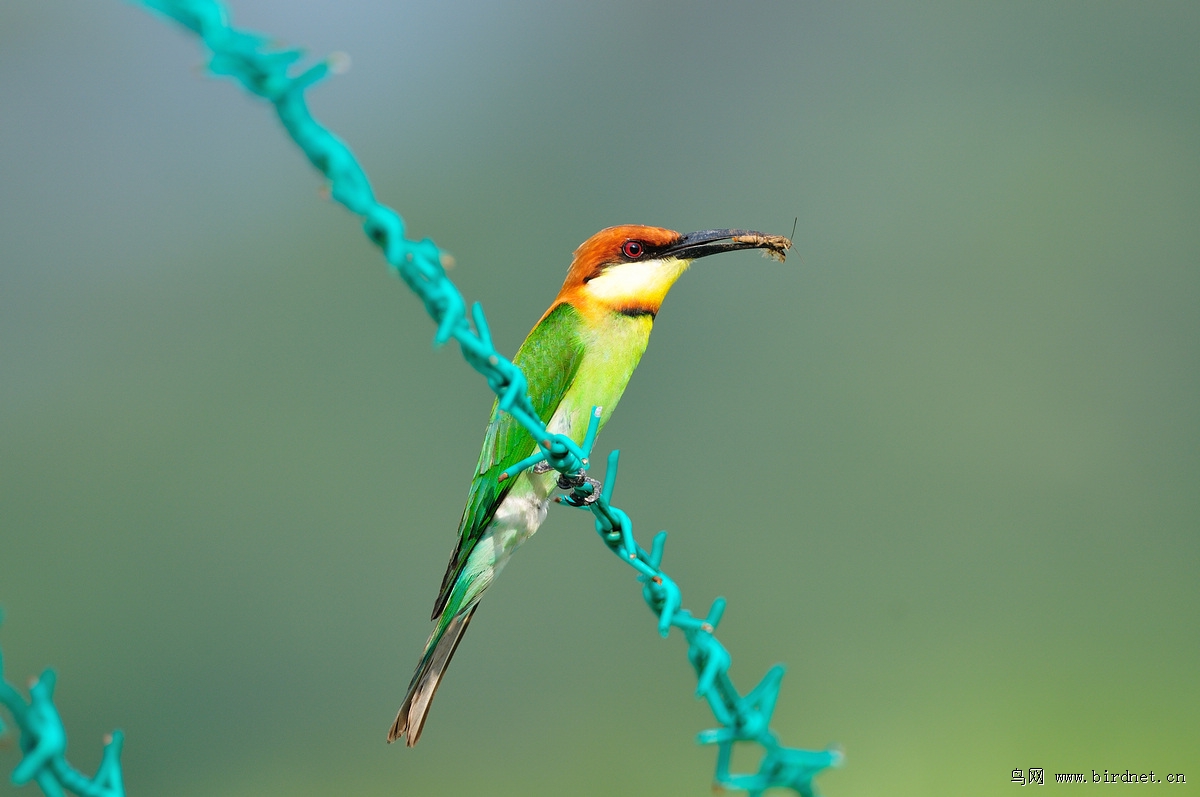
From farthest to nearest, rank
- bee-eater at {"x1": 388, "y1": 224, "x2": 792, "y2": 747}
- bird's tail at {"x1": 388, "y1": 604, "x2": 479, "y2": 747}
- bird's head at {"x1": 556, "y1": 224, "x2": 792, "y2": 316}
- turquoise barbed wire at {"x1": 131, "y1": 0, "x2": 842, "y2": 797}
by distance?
bird's head at {"x1": 556, "y1": 224, "x2": 792, "y2": 316}, bee-eater at {"x1": 388, "y1": 224, "x2": 792, "y2": 747}, bird's tail at {"x1": 388, "y1": 604, "x2": 479, "y2": 747}, turquoise barbed wire at {"x1": 131, "y1": 0, "x2": 842, "y2": 797}

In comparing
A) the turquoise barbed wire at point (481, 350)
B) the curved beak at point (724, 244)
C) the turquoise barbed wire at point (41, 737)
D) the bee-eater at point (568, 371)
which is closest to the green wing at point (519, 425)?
the bee-eater at point (568, 371)

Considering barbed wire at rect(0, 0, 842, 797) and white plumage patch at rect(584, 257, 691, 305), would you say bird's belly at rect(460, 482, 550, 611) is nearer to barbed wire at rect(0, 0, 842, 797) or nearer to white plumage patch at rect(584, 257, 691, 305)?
white plumage patch at rect(584, 257, 691, 305)

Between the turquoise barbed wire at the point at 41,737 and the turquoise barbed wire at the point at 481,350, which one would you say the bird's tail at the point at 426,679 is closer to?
the turquoise barbed wire at the point at 481,350

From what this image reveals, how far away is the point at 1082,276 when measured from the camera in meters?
10.5

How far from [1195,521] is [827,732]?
15.6 ft

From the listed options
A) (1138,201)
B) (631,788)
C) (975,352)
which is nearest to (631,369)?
(631,788)

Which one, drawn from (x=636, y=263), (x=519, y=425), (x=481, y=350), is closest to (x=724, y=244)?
(x=636, y=263)

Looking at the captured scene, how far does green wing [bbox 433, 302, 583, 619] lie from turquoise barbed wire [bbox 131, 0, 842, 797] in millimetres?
789

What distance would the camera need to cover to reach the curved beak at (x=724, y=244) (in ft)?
6.84

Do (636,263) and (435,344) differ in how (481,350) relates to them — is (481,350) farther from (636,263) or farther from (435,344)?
(636,263)

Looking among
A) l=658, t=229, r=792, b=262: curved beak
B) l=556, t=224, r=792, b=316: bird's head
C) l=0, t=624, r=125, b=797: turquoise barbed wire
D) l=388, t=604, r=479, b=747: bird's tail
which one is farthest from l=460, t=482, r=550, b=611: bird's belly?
l=0, t=624, r=125, b=797: turquoise barbed wire

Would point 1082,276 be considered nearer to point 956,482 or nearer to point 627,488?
point 956,482

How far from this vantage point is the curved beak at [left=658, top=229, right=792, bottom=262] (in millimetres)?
2086

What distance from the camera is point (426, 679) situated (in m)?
1.83
